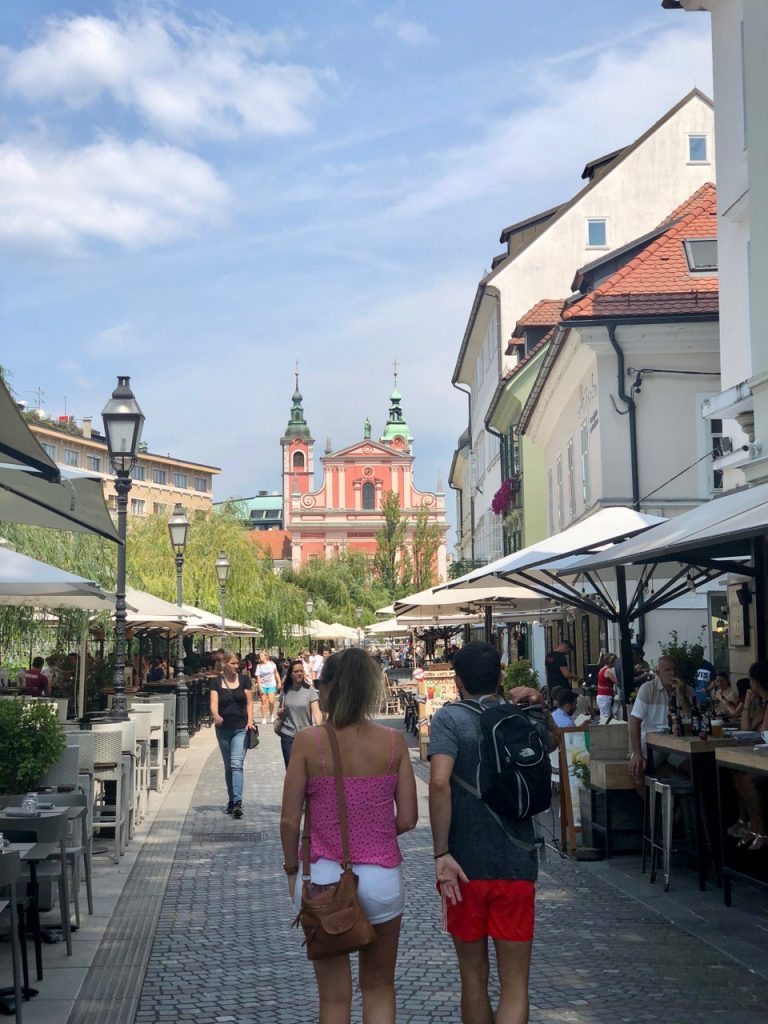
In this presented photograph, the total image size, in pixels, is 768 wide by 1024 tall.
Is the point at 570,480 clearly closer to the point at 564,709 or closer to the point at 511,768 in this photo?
the point at 564,709

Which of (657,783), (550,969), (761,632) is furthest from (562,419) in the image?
(550,969)

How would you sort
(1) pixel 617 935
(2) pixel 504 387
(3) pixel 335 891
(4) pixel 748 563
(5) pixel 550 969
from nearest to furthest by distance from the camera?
1. (3) pixel 335 891
2. (5) pixel 550 969
3. (1) pixel 617 935
4. (4) pixel 748 563
5. (2) pixel 504 387

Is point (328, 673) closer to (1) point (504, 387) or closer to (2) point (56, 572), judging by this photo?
(2) point (56, 572)

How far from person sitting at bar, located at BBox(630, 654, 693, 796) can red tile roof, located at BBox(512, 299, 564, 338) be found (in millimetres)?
28172

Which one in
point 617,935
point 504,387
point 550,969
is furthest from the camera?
point 504,387

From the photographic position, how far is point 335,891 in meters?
4.55

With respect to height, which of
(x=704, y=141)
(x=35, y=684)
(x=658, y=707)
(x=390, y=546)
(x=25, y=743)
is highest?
(x=704, y=141)

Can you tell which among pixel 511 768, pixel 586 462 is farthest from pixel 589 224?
pixel 511 768

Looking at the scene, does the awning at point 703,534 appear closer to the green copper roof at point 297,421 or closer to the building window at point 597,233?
the building window at point 597,233

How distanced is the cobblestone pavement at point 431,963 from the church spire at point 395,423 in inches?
4627

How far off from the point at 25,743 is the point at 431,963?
10.5ft

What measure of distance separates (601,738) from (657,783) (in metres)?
1.63

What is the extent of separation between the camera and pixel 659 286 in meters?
24.8

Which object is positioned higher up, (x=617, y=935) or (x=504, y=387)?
(x=504, y=387)
